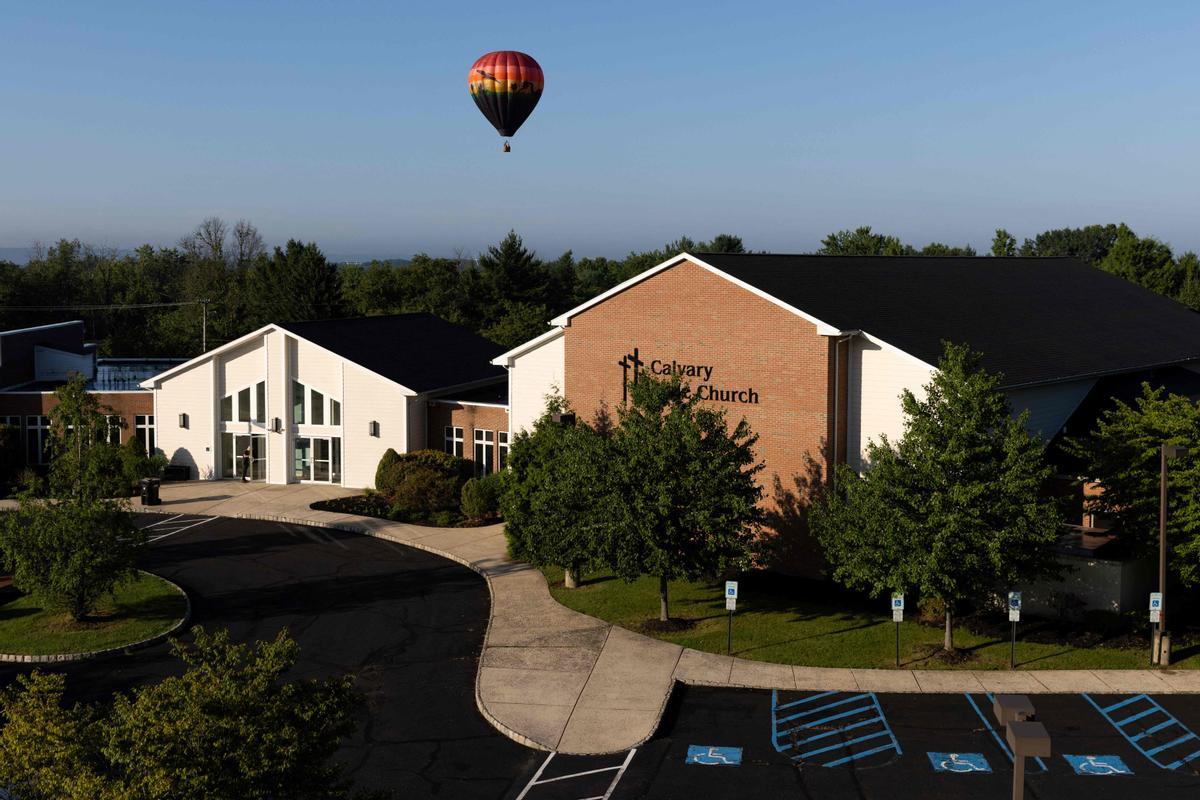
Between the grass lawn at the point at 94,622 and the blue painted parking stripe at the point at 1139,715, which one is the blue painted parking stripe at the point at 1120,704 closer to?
the blue painted parking stripe at the point at 1139,715

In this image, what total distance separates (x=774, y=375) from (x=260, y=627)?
52.4ft

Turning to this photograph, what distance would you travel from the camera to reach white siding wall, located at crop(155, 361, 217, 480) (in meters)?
49.2

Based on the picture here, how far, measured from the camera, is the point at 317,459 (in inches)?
1896

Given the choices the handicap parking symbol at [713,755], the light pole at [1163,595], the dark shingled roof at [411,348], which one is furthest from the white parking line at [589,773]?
the dark shingled roof at [411,348]

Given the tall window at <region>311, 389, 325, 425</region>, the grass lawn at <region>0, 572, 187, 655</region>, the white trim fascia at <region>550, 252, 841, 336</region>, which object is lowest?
the grass lawn at <region>0, 572, 187, 655</region>

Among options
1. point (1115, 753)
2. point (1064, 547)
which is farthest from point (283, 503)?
point (1115, 753)

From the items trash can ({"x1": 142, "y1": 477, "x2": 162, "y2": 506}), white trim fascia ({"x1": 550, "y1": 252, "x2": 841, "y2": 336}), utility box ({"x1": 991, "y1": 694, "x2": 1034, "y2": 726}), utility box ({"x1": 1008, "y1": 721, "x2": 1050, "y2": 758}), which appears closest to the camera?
utility box ({"x1": 1008, "y1": 721, "x2": 1050, "y2": 758})

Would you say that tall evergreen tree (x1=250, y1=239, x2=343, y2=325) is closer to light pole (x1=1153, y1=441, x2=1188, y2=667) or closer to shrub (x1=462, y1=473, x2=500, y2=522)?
shrub (x1=462, y1=473, x2=500, y2=522)

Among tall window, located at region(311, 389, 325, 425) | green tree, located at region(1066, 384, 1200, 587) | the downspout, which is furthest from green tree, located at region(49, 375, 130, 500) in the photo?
green tree, located at region(1066, 384, 1200, 587)

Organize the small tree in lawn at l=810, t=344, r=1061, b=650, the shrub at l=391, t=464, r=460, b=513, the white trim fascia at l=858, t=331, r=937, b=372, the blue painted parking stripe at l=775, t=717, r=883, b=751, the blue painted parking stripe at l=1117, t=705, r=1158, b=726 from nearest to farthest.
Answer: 1. the blue painted parking stripe at l=775, t=717, r=883, b=751
2. the blue painted parking stripe at l=1117, t=705, r=1158, b=726
3. the small tree in lawn at l=810, t=344, r=1061, b=650
4. the white trim fascia at l=858, t=331, r=937, b=372
5. the shrub at l=391, t=464, r=460, b=513

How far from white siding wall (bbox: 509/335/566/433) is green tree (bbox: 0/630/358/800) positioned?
25.9 metres

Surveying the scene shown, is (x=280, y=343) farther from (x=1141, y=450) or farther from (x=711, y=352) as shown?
(x=1141, y=450)

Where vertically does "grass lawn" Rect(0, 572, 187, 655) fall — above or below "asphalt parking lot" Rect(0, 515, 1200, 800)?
above

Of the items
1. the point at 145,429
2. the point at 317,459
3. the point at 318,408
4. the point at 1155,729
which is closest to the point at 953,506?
the point at 1155,729
